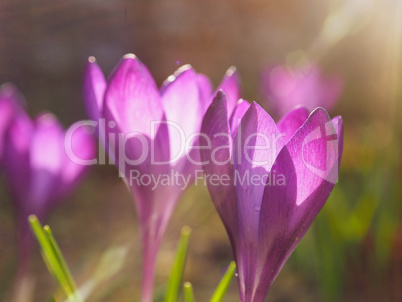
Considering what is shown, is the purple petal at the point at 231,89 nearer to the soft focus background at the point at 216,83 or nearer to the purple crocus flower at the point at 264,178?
Answer: the purple crocus flower at the point at 264,178

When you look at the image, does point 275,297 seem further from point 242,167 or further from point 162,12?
point 162,12

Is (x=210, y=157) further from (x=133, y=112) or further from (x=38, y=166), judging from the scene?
(x=38, y=166)

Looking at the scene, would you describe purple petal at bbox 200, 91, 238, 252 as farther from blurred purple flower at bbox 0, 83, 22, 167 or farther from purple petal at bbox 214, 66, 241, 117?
blurred purple flower at bbox 0, 83, 22, 167

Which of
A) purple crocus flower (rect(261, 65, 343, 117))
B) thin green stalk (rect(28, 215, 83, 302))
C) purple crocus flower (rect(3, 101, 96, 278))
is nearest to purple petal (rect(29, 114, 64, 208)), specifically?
purple crocus flower (rect(3, 101, 96, 278))

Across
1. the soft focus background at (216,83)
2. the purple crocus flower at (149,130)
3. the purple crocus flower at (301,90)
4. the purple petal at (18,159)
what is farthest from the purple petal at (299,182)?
the purple crocus flower at (301,90)

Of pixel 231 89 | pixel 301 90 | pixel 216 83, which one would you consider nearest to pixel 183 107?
pixel 231 89

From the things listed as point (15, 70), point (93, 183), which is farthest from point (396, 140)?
point (15, 70)

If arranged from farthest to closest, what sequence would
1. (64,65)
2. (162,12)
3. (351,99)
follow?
(351,99), (162,12), (64,65)
